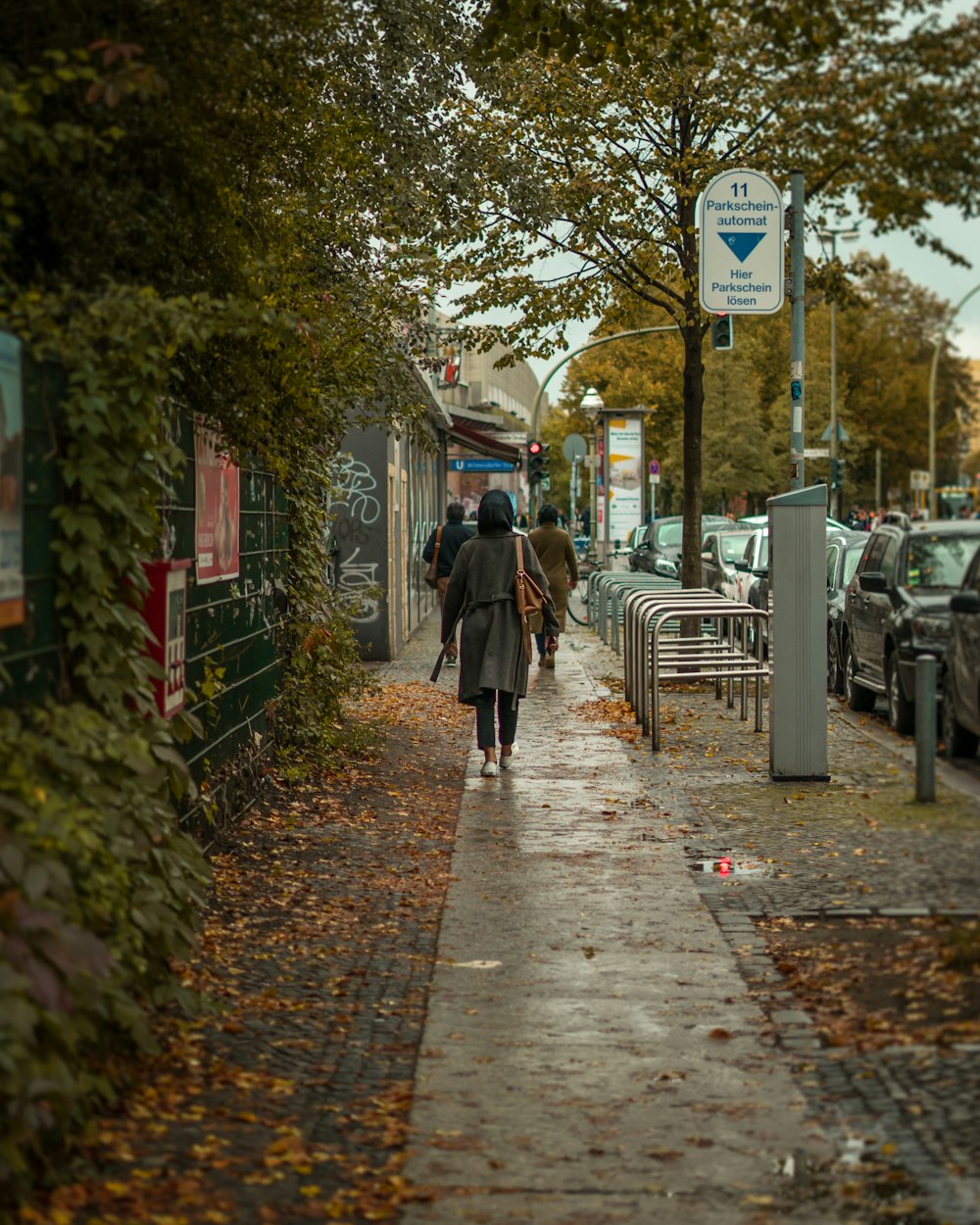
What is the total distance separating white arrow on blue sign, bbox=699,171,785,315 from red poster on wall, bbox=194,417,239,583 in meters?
4.73

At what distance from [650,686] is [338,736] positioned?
2.28m

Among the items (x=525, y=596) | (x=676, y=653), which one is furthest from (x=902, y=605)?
(x=676, y=653)

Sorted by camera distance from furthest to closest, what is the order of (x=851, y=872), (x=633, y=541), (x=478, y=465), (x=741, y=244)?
(x=633, y=541) → (x=478, y=465) → (x=741, y=244) → (x=851, y=872)

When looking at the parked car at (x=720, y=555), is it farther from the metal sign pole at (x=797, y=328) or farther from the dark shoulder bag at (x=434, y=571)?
the metal sign pole at (x=797, y=328)

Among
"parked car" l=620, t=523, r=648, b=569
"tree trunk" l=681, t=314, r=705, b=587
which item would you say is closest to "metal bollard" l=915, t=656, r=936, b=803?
"tree trunk" l=681, t=314, r=705, b=587

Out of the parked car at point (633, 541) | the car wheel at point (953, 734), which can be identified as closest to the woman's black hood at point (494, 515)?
the car wheel at point (953, 734)

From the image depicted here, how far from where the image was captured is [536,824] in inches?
402

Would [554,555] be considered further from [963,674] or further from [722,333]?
[963,674]

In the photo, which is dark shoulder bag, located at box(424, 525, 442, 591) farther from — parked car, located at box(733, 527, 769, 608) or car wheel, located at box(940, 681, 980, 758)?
car wheel, located at box(940, 681, 980, 758)

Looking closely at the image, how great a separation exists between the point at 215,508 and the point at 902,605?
3.28 m

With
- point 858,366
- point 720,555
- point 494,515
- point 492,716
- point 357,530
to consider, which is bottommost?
point 492,716

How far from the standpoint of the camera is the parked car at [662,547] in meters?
38.8

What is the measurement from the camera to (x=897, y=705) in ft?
27.8

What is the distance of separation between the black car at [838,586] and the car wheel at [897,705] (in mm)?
4103
